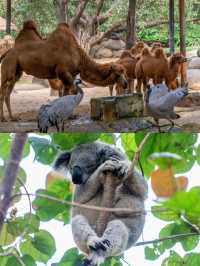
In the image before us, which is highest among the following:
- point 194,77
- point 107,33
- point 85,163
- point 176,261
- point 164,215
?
point 107,33

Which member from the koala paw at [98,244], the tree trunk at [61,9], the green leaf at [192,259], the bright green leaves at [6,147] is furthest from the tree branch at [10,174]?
the green leaf at [192,259]

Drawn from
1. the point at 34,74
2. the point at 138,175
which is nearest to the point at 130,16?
the point at 34,74

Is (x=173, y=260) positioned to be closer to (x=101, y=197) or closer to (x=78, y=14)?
(x=101, y=197)

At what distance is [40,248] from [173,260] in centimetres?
33

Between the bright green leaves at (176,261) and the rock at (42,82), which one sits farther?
the rock at (42,82)

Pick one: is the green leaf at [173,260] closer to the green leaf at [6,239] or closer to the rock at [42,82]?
the green leaf at [6,239]

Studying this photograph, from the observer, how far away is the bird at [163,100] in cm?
142

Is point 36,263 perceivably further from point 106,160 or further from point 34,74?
point 34,74

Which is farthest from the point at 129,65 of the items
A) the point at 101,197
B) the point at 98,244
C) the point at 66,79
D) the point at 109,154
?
the point at 98,244

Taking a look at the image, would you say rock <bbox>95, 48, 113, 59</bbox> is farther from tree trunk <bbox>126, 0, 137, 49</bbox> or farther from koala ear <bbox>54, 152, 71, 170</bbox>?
koala ear <bbox>54, 152, 71, 170</bbox>

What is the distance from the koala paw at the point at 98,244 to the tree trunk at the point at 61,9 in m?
0.61

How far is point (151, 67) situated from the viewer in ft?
4.78

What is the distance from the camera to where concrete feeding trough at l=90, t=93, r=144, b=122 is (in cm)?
142

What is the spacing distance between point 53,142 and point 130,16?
1.33ft
